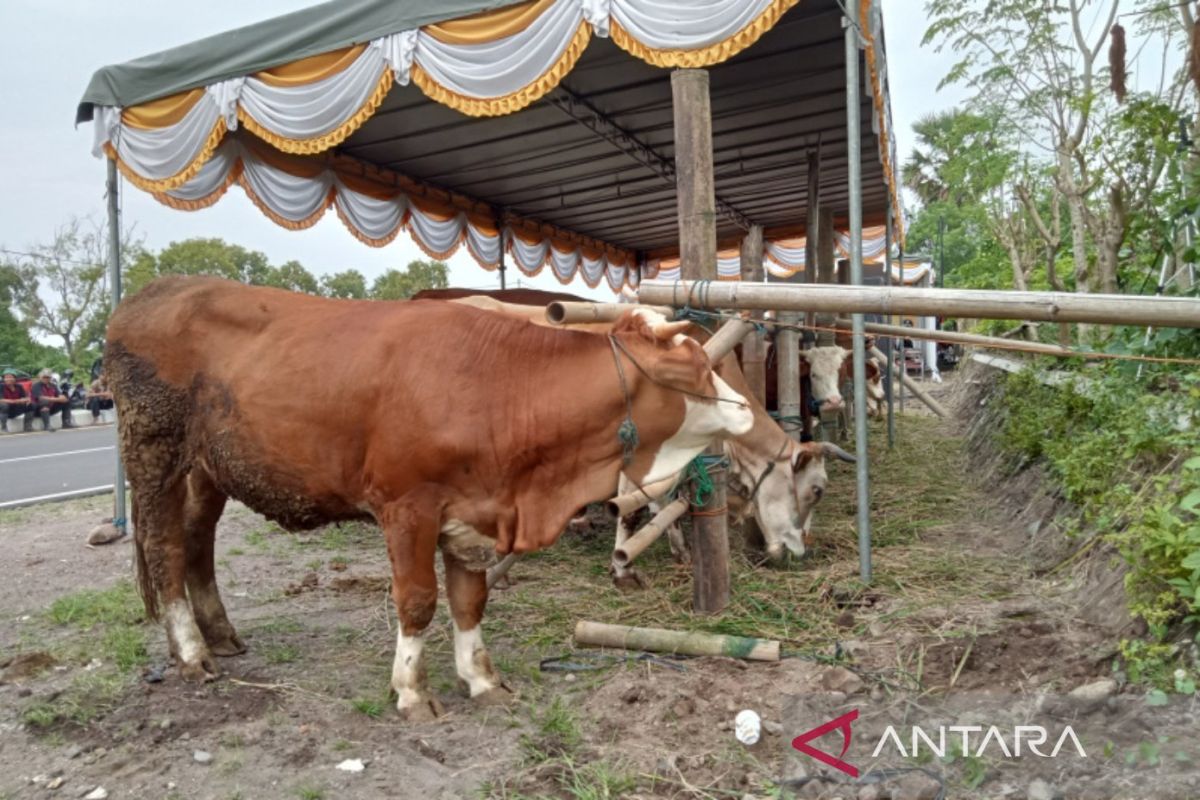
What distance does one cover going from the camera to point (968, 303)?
2.73 m

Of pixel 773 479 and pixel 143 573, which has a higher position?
pixel 773 479

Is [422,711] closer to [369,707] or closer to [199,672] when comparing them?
[369,707]

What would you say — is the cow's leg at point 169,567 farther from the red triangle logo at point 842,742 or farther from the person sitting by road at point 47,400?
the person sitting by road at point 47,400

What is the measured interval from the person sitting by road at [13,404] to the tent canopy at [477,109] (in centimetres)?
1511

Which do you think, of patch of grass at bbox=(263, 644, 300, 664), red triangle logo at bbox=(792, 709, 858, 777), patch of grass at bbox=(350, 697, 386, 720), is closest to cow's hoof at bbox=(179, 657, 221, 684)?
patch of grass at bbox=(263, 644, 300, 664)

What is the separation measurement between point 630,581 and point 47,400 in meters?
19.9

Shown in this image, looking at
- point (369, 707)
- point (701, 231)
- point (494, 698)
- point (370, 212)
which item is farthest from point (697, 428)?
point (370, 212)

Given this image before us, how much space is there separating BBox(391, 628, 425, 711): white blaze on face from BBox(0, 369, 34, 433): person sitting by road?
20.4 metres

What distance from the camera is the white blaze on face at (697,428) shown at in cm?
353

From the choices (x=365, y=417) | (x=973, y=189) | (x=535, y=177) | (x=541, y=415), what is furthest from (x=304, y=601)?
(x=973, y=189)

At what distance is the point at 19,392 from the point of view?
65.9 feet

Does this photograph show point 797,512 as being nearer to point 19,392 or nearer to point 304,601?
point 304,601

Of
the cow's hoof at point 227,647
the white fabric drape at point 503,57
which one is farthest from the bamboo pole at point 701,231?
the cow's hoof at point 227,647

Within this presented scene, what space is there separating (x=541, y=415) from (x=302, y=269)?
42707 mm
